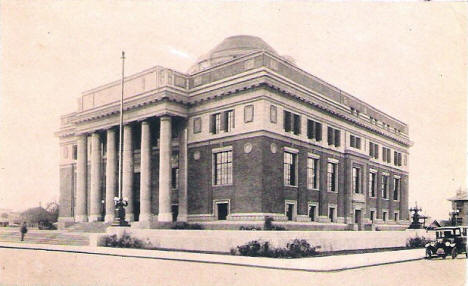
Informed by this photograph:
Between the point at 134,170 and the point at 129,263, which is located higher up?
the point at 134,170

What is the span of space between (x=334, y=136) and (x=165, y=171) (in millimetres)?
15666

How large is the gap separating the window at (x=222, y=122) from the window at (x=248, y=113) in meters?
1.53

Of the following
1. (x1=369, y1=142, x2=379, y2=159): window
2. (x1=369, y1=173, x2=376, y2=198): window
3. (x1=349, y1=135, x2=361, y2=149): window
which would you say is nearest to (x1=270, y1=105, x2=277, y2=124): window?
(x1=349, y1=135, x2=361, y2=149): window

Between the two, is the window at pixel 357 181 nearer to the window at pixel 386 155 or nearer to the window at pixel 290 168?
the window at pixel 386 155

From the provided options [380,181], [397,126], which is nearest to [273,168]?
[380,181]

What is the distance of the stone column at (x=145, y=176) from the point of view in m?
37.1

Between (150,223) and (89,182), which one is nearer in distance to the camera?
(150,223)

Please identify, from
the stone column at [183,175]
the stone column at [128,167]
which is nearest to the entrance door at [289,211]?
the stone column at [183,175]

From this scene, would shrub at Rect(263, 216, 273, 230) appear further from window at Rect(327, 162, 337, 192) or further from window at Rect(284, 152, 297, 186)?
window at Rect(327, 162, 337, 192)

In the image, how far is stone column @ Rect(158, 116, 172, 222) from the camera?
36031mm

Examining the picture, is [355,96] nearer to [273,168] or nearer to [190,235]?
[273,168]

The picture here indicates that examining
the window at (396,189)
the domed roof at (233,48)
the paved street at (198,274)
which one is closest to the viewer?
the paved street at (198,274)

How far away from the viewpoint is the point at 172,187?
38.8 metres

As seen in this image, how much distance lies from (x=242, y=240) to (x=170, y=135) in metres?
14.2
